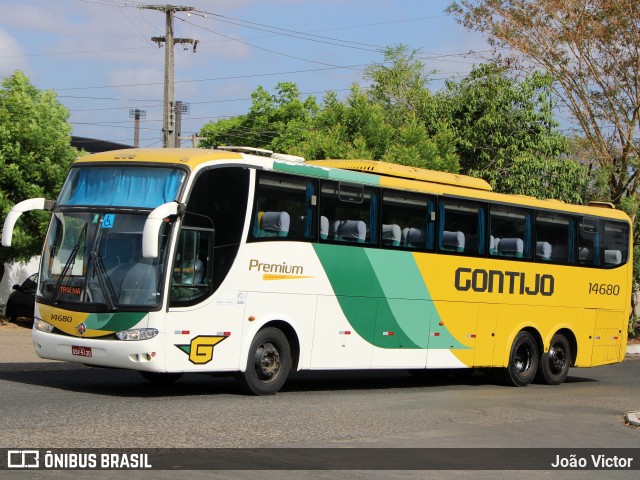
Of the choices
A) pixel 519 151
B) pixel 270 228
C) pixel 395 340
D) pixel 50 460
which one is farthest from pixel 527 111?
pixel 50 460

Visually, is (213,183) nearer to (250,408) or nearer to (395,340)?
(250,408)

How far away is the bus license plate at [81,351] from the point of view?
46.9ft

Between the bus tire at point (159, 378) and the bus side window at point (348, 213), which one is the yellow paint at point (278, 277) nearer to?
the bus side window at point (348, 213)

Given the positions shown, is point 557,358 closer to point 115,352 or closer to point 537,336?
point 537,336

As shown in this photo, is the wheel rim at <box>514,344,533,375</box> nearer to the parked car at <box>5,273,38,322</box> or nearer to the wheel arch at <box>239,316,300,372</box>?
the wheel arch at <box>239,316,300,372</box>

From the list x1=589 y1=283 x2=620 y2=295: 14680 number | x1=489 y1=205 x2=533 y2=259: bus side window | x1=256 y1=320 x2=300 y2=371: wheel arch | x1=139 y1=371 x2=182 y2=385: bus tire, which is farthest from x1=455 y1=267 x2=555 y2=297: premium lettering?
x1=139 y1=371 x2=182 y2=385: bus tire

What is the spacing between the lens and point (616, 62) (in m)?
33.4

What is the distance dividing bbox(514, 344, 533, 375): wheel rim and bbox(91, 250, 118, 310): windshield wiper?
30.4 ft

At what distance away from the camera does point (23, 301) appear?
1241 inches

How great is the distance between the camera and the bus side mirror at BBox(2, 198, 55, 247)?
47.9 feet

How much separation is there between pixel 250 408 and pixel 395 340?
4.73 meters

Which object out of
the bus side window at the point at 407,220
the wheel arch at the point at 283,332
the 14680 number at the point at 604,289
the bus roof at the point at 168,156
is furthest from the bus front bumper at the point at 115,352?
the 14680 number at the point at 604,289

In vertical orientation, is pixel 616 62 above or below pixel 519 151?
above

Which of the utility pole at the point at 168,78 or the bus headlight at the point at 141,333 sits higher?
the utility pole at the point at 168,78
